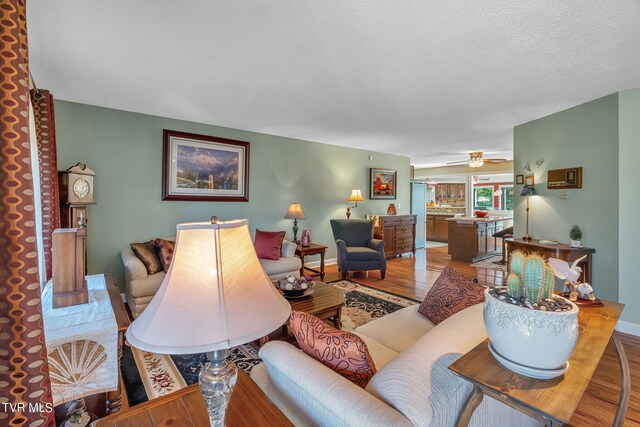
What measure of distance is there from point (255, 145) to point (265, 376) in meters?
3.99

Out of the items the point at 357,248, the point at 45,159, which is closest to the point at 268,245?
the point at 357,248

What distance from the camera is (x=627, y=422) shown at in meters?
1.76

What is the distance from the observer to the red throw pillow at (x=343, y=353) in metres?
1.18

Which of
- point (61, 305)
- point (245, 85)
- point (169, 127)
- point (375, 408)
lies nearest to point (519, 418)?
point (375, 408)

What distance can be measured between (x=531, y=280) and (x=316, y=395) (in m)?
0.80

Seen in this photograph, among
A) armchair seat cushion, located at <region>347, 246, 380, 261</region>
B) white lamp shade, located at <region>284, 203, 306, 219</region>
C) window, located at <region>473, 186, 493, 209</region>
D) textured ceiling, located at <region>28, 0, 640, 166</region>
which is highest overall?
textured ceiling, located at <region>28, 0, 640, 166</region>

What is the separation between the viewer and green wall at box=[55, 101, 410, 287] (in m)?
3.49

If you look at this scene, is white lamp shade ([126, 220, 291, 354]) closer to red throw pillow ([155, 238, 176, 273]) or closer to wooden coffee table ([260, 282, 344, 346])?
wooden coffee table ([260, 282, 344, 346])

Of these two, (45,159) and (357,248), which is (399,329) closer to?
(45,159)

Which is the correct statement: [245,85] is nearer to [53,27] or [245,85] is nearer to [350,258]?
[53,27]

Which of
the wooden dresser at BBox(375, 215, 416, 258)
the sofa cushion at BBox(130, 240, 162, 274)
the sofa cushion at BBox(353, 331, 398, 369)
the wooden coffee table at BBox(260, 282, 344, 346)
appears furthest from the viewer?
the wooden dresser at BBox(375, 215, 416, 258)

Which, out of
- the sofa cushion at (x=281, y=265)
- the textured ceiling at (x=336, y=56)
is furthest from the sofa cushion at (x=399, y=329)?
the sofa cushion at (x=281, y=265)

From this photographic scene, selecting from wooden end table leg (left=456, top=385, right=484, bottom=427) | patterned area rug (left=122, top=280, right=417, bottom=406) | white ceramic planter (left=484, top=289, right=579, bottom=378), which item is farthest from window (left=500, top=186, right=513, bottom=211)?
wooden end table leg (left=456, top=385, right=484, bottom=427)

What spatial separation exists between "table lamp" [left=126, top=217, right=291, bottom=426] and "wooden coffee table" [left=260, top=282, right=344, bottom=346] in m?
1.59
